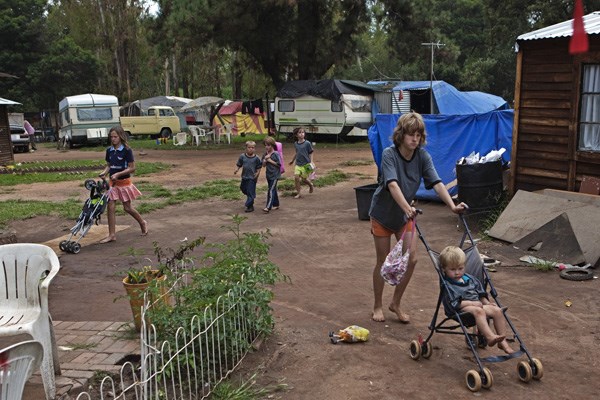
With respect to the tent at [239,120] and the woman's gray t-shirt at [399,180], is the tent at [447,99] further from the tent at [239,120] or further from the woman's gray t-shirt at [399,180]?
the woman's gray t-shirt at [399,180]

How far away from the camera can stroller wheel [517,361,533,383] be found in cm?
414

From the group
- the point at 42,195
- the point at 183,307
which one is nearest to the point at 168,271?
the point at 183,307

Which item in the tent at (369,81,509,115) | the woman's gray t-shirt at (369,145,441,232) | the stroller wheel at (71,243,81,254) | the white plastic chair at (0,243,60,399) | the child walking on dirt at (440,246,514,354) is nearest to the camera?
the white plastic chair at (0,243,60,399)

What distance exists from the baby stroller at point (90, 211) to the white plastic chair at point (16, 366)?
21.2 feet

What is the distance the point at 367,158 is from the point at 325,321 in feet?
56.2

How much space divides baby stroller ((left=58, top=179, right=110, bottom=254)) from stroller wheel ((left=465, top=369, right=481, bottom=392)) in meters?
6.30

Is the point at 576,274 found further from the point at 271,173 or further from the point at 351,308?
the point at 271,173

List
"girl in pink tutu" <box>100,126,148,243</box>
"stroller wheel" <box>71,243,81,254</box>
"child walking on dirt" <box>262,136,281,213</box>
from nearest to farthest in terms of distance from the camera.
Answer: "stroller wheel" <box>71,243,81,254</box> < "girl in pink tutu" <box>100,126,148,243</box> < "child walking on dirt" <box>262,136,281,213</box>

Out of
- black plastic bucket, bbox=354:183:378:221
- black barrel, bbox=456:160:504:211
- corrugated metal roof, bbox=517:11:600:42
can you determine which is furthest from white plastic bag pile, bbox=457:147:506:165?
A: corrugated metal roof, bbox=517:11:600:42

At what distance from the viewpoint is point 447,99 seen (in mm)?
28109

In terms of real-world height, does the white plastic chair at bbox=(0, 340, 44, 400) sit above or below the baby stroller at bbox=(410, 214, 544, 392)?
above

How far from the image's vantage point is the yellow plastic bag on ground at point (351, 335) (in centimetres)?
492

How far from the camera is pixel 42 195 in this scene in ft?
48.7

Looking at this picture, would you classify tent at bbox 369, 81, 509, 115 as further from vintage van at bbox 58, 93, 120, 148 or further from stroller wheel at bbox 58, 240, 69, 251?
stroller wheel at bbox 58, 240, 69, 251
